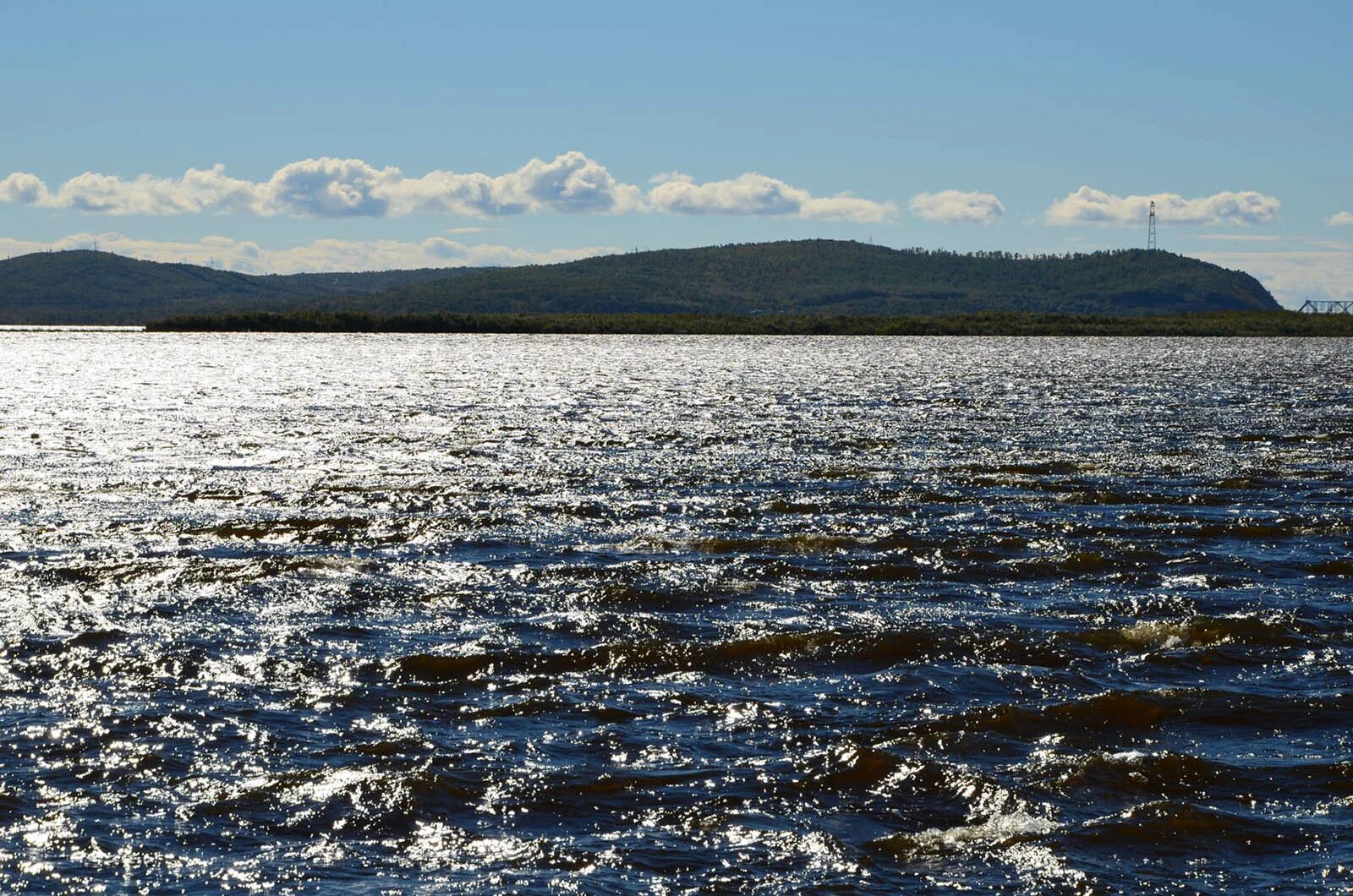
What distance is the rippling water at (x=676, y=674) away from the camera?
8.13m

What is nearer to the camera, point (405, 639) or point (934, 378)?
point (405, 639)

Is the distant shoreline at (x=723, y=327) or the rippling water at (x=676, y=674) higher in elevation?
the distant shoreline at (x=723, y=327)

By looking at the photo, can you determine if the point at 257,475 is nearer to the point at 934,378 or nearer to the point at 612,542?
the point at 612,542

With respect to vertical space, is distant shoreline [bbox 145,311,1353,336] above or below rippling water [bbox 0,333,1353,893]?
above

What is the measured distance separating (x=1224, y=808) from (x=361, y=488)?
16.9 metres

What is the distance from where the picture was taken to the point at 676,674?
11.9 meters

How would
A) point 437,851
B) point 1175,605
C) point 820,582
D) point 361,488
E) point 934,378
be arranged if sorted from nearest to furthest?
point 437,851 → point 1175,605 → point 820,582 → point 361,488 → point 934,378

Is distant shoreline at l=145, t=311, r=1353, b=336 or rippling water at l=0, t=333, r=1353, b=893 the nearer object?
rippling water at l=0, t=333, r=1353, b=893

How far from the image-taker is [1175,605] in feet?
47.1

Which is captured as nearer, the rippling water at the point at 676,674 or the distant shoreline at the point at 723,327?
the rippling water at the point at 676,674

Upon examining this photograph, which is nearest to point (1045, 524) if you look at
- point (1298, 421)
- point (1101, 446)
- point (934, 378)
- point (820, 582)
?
point (820, 582)

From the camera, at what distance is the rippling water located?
320 inches

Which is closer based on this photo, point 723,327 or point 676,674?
point 676,674

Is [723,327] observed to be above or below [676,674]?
above
